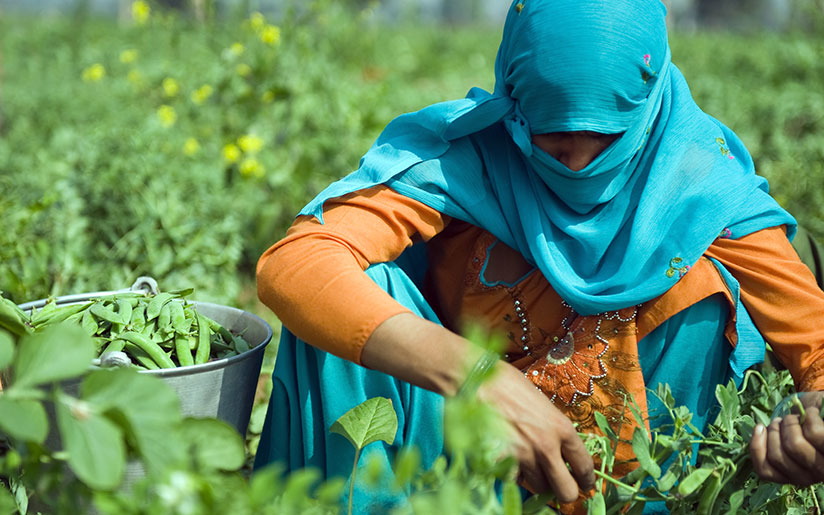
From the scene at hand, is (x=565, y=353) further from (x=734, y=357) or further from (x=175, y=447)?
(x=175, y=447)

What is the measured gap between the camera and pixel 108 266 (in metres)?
2.68

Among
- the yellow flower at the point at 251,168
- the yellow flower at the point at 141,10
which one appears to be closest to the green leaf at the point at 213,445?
the yellow flower at the point at 251,168

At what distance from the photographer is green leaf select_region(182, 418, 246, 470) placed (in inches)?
31.2

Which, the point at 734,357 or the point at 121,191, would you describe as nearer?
the point at 734,357

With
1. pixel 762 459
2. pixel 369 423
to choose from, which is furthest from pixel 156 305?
pixel 762 459

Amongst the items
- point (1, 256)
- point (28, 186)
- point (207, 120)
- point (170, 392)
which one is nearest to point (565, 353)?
point (170, 392)

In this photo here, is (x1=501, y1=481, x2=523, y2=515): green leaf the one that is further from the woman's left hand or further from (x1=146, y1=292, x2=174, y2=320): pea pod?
(x1=146, y1=292, x2=174, y2=320): pea pod

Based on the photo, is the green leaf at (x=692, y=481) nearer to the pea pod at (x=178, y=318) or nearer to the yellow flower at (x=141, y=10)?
the pea pod at (x=178, y=318)

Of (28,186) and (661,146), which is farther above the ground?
(661,146)

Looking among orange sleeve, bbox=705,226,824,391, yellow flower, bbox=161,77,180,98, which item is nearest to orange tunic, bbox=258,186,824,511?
orange sleeve, bbox=705,226,824,391

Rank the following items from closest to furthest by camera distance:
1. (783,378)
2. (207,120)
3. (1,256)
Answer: (783,378), (1,256), (207,120)

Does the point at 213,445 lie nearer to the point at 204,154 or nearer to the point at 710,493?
the point at 710,493

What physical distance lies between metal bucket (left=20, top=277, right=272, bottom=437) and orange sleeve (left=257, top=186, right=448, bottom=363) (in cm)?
14

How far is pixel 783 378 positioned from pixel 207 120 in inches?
124
